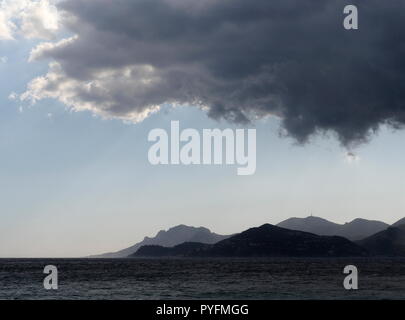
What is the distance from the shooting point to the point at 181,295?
69688 millimetres
